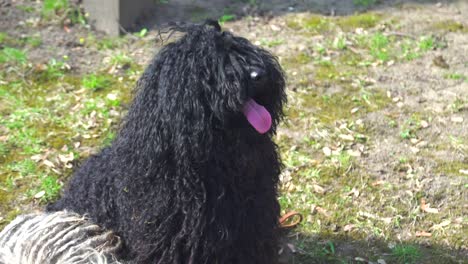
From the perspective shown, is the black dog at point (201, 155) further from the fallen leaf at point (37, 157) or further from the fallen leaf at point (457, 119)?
the fallen leaf at point (457, 119)

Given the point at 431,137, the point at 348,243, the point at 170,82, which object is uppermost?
the point at 170,82

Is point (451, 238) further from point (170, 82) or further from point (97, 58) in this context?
point (97, 58)

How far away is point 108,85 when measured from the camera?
5492 mm

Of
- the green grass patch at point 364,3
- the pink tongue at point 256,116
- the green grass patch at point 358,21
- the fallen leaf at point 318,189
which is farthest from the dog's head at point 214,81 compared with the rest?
the green grass patch at point 364,3

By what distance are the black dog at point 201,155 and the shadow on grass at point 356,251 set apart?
2.84 feet

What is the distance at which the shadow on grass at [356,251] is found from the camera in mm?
3857

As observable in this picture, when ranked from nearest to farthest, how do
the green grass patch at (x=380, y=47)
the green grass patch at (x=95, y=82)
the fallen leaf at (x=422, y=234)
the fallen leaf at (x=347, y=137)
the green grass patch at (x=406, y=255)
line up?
1. the green grass patch at (x=406, y=255)
2. the fallen leaf at (x=422, y=234)
3. the fallen leaf at (x=347, y=137)
4. the green grass patch at (x=95, y=82)
5. the green grass patch at (x=380, y=47)

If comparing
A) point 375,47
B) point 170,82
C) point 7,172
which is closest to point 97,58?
point 7,172

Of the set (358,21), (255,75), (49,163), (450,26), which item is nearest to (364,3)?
(358,21)

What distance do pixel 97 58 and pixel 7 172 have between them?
1.73 meters

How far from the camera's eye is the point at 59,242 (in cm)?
307

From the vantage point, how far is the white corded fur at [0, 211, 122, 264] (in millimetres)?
3004

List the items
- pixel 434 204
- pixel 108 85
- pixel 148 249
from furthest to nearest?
pixel 108 85 < pixel 434 204 < pixel 148 249

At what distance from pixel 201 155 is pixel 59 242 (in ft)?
3.03
